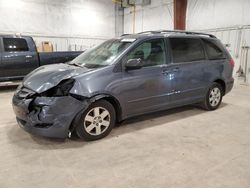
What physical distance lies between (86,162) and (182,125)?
180cm

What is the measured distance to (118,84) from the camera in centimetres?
297

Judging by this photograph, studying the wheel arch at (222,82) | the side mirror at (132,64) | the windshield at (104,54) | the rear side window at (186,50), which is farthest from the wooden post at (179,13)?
the side mirror at (132,64)

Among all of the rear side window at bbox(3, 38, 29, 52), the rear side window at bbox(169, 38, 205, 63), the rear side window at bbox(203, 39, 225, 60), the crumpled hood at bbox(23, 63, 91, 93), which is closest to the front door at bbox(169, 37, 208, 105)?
the rear side window at bbox(169, 38, 205, 63)

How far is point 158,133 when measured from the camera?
3203mm

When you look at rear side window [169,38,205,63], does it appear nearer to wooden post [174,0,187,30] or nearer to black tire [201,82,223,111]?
black tire [201,82,223,111]

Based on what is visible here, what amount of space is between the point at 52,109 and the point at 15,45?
4.46m

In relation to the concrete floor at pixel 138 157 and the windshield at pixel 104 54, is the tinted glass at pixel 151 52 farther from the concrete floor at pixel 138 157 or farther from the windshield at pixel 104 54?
the concrete floor at pixel 138 157

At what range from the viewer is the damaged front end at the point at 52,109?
8.44 ft

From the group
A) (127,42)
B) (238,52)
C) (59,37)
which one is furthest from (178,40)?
(59,37)

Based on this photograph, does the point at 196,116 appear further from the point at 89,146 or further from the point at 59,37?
the point at 59,37

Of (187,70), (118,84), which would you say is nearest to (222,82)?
(187,70)

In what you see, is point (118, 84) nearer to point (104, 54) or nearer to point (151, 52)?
point (104, 54)

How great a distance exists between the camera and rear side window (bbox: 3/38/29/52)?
598 centimetres

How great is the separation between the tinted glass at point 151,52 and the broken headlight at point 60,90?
1037mm
